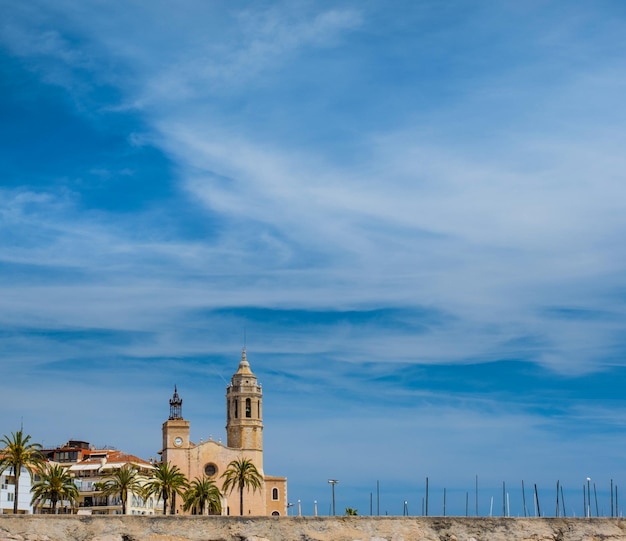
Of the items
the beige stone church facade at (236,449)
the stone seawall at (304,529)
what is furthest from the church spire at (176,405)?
the stone seawall at (304,529)

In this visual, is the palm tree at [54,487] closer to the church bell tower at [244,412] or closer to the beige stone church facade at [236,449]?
the beige stone church facade at [236,449]

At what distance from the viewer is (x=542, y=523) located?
159ft

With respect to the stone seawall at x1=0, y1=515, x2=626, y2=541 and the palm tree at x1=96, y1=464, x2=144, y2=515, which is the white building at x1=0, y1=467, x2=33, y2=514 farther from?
the stone seawall at x1=0, y1=515, x2=626, y2=541

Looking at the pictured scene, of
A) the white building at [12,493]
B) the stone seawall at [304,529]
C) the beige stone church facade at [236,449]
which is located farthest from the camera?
the beige stone church facade at [236,449]

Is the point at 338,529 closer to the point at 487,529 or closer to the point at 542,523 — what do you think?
the point at 487,529

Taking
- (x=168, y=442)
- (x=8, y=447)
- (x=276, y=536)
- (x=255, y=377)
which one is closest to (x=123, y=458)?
(x=168, y=442)

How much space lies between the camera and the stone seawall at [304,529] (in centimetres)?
4231

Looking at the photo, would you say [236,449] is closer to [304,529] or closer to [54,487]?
[54,487]

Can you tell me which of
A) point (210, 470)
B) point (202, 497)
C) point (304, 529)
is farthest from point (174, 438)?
point (304, 529)

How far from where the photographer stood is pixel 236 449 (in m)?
108

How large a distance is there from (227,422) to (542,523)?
216ft

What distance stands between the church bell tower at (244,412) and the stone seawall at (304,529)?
206ft

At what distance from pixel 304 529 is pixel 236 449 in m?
63.3

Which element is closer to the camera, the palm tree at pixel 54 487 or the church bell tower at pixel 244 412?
the palm tree at pixel 54 487
